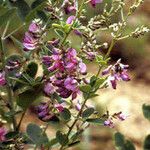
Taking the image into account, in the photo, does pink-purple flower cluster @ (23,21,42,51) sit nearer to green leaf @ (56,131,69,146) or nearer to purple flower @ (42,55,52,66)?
purple flower @ (42,55,52,66)

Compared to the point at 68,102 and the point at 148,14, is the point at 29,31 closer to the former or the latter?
the point at 68,102

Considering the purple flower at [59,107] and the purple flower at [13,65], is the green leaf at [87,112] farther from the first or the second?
the purple flower at [13,65]

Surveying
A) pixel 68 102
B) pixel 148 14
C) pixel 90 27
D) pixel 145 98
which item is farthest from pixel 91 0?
pixel 148 14

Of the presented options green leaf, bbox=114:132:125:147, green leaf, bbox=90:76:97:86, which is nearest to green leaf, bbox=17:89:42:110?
green leaf, bbox=90:76:97:86

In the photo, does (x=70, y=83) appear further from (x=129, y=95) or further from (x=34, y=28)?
(x=129, y=95)

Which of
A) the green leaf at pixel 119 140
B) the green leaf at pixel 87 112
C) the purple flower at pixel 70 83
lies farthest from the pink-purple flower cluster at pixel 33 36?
the green leaf at pixel 119 140

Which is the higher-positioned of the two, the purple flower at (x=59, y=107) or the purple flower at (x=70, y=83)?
the purple flower at (x=70, y=83)
